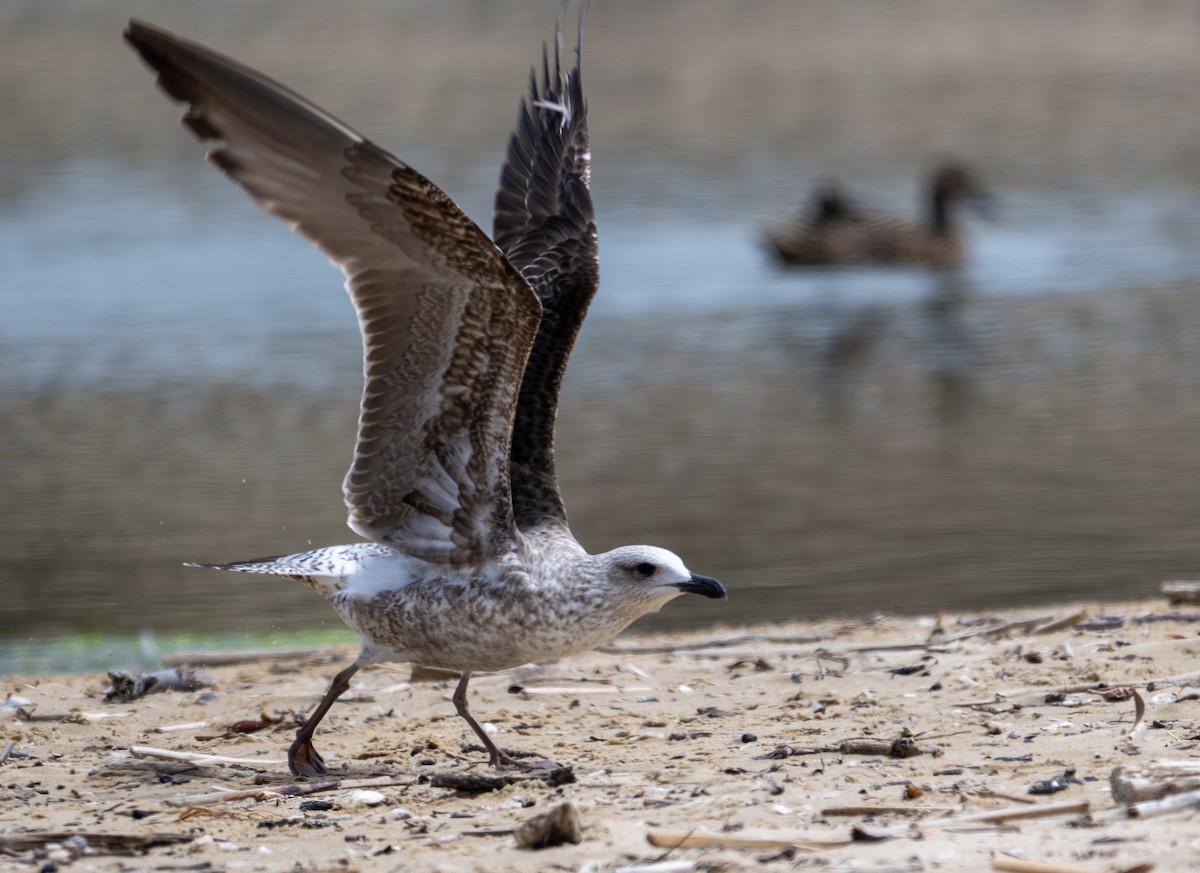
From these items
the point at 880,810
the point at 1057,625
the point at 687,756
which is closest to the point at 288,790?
the point at 687,756

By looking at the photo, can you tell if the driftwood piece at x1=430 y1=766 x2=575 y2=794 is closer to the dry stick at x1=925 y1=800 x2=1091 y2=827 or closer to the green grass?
the dry stick at x1=925 y1=800 x2=1091 y2=827

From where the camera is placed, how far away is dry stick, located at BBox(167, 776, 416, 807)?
Result: 572 centimetres

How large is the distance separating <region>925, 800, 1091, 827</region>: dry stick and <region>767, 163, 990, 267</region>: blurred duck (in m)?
14.3

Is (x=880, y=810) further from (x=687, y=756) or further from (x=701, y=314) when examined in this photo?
(x=701, y=314)

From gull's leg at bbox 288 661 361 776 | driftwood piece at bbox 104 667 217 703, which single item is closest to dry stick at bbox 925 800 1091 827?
gull's leg at bbox 288 661 361 776

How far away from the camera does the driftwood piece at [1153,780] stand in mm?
4805

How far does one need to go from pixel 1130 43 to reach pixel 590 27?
8273mm

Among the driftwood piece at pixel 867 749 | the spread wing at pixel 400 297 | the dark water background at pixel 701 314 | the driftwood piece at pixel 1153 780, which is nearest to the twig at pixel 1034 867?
the driftwood piece at pixel 1153 780

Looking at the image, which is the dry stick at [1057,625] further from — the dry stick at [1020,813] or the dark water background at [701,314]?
the dry stick at [1020,813]

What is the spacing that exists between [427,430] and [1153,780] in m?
2.70

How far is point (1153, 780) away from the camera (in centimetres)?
490

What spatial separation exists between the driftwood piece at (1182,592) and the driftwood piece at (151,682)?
4.16 metres

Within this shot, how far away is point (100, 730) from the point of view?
693 cm

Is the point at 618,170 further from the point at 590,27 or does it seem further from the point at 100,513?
the point at 100,513
